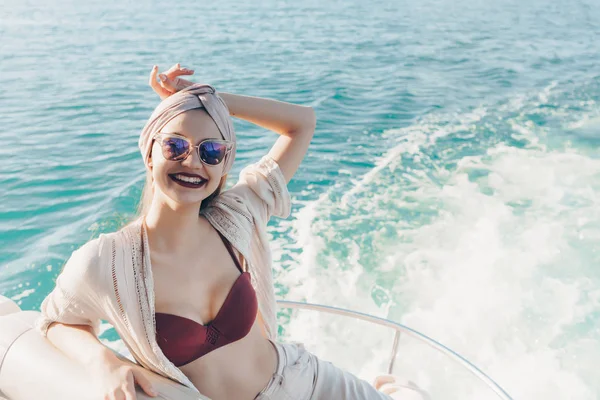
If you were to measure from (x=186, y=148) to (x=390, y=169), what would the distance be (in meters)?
6.01

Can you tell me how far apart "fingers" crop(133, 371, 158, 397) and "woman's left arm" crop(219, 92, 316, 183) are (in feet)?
2.89

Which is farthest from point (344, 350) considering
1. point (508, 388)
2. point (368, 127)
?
point (368, 127)

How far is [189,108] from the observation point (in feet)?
5.71

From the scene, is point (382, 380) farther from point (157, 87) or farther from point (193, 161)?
point (157, 87)

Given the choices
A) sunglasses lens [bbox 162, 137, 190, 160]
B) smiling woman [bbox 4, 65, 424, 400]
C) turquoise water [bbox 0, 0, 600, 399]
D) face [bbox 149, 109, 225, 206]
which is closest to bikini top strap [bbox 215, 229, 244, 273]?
smiling woman [bbox 4, 65, 424, 400]

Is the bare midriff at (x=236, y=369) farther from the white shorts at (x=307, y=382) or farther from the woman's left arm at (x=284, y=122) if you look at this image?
the woman's left arm at (x=284, y=122)

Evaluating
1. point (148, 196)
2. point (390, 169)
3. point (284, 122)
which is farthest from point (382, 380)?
point (390, 169)

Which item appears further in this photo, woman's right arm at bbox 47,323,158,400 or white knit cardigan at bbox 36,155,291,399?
white knit cardigan at bbox 36,155,291,399

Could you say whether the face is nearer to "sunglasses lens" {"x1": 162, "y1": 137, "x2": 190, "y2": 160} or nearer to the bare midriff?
"sunglasses lens" {"x1": 162, "y1": 137, "x2": 190, "y2": 160}

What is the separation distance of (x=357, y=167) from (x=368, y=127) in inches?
63.0

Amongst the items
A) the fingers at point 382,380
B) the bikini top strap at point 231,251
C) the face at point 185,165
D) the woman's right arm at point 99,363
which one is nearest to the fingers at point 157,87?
the face at point 185,165

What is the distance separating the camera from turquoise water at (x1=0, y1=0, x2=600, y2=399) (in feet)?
16.4

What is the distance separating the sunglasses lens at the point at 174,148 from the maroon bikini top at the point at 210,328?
0.44 metres

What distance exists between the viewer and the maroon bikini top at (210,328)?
67.0 inches
